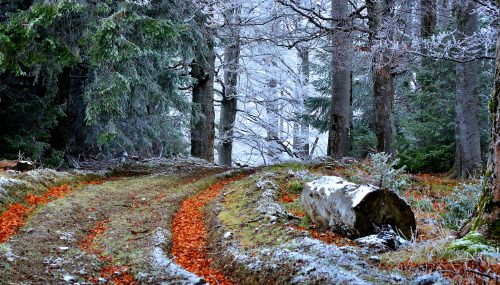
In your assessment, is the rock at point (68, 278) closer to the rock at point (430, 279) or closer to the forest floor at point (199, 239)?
the forest floor at point (199, 239)

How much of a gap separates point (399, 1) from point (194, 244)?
8691 millimetres

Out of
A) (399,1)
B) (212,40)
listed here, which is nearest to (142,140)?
(212,40)

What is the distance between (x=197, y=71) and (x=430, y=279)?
13458mm

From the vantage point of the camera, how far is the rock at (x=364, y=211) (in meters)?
5.02

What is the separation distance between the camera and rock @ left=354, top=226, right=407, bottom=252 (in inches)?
178

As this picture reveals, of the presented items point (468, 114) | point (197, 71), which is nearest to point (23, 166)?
point (197, 71)

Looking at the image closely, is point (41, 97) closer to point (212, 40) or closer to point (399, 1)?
point (212, 40)

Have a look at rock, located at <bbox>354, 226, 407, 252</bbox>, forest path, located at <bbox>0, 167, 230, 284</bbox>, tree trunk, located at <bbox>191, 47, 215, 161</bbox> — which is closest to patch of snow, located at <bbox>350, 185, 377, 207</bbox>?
rock, located at <bbox>354, 226, 407, 252</bbox>

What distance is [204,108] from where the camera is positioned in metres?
16.0

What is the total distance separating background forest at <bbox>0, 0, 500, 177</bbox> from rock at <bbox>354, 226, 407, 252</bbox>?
130 inches

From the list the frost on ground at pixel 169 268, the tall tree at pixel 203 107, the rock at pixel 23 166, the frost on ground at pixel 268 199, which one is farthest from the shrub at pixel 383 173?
the tall tree at pixel 203 107

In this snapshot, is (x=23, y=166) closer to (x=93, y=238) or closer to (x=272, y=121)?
(x=93, y=238)

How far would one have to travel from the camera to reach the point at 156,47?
13109mm

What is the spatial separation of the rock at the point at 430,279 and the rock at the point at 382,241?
113 centimetres
